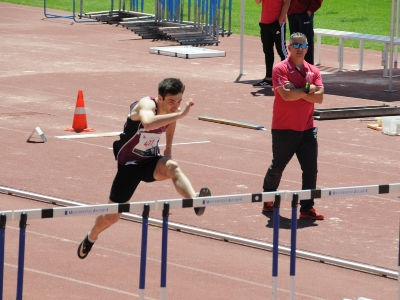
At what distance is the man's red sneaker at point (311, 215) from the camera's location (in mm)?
10938

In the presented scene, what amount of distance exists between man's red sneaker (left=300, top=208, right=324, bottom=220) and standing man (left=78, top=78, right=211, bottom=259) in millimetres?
2350

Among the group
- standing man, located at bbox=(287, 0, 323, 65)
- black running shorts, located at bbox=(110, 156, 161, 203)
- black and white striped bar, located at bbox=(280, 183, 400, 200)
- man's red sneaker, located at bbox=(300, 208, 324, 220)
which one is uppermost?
standing man, located at bbox=(287, 0, 323, 65)

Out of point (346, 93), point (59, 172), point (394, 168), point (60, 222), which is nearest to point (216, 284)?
point (60, 222)

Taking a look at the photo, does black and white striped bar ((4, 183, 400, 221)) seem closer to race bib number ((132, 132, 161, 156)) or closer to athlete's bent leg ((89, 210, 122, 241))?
athlete's bent leg ((89, 210, 122, 241))

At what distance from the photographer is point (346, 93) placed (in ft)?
65.0

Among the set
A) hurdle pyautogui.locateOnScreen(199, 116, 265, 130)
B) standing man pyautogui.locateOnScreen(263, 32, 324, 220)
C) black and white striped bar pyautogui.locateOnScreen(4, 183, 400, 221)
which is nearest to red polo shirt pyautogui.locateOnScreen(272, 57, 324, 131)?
standing man pyautogui.locateOnScreen(263, 32, 324, 220)

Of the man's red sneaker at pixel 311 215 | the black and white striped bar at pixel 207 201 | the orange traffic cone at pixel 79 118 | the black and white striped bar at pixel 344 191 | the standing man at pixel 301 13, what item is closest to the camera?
the black and white striped bar at pixel 207 201

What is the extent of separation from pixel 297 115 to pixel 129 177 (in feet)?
8.06

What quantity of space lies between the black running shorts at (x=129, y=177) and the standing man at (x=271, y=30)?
11389 millimetres

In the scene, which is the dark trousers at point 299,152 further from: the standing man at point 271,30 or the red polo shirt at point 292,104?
the standing man at point 271,30

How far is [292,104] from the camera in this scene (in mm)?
10773

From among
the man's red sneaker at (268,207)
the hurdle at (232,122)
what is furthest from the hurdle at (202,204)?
the hurdle at (232,122)

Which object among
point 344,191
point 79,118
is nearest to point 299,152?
point 344,191

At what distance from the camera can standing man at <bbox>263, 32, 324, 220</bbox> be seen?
1070 centimetres
